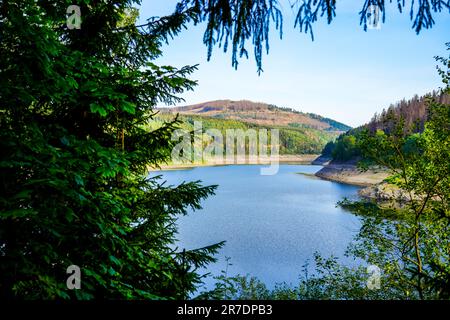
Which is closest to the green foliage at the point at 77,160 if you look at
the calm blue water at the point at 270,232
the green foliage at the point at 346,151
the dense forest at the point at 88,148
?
the dense forest at the point at 88,148

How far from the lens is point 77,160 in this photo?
3.18 meters

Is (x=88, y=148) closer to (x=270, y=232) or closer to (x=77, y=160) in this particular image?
(x=77, y=160)

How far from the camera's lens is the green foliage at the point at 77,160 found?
9.77ft

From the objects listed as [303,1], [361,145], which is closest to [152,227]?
[303,1]

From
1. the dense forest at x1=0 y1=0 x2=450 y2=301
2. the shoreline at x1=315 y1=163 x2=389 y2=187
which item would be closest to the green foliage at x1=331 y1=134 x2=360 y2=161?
the shoreline at x1=315 y1=163 x2=389 y2=187

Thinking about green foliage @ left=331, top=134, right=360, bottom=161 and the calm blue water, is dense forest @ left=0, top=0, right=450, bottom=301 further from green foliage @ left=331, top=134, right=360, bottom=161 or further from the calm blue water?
green foliage @ left=331, top=134, right=360, bottom=161

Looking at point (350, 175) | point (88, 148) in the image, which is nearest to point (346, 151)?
point (350, 175)

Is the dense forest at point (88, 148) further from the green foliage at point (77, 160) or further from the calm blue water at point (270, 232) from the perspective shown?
the calm blue water at point (270, 232)

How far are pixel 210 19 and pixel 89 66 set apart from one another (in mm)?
2267

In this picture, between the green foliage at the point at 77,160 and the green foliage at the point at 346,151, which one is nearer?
the green foliage at the point at 77,160

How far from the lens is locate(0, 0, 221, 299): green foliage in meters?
2.98

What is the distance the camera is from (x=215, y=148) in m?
187

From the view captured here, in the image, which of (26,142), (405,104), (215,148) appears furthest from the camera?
(215,148)
